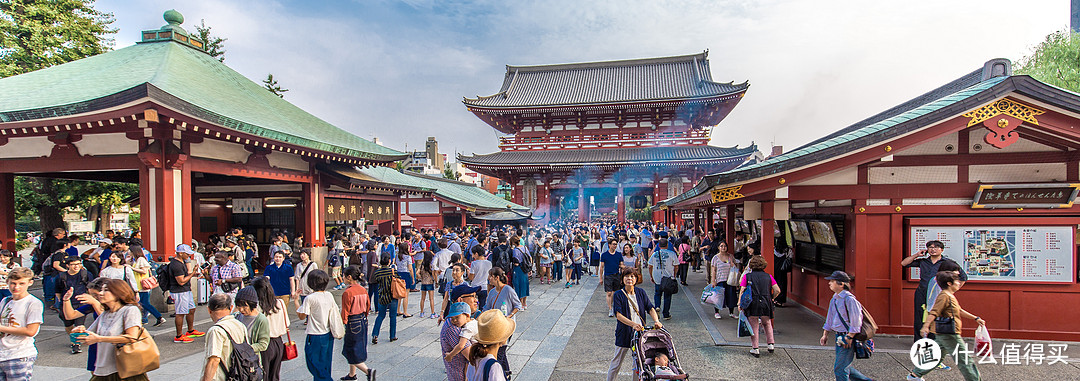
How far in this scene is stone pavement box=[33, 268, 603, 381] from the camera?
6000mm

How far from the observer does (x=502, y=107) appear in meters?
27.0

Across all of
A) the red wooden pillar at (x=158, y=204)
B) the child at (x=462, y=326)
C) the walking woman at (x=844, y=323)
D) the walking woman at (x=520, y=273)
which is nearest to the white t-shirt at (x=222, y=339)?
the child at (x=462, y=326)

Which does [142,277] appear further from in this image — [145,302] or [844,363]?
[844,363]

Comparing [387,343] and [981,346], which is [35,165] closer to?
[387,343]

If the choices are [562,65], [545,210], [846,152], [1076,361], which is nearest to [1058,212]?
[1076,361]

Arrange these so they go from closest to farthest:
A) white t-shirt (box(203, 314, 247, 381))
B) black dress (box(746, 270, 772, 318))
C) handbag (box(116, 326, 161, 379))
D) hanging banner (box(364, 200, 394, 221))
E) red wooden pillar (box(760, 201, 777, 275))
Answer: white t-shirt (box(203, 314, 247, 381))
handbag (box(116, 326, 161, 379))
black dress (box(746, 270, 772, 318))
red wooden pillar (box(760, 201, 777, 275))
hanging banner (box(364, 200, 394, 221))

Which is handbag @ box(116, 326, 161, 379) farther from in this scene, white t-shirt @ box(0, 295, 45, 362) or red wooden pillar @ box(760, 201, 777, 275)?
red wooden pillar @ box(760, 201, 777, 275)

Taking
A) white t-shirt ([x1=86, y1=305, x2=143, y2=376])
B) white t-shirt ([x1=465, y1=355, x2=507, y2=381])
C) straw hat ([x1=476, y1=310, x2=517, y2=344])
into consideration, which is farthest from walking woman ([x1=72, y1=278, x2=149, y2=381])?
straw hat ([x1=476, y1=310, x2=517, y2=344])

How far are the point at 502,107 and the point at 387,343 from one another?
20.9m

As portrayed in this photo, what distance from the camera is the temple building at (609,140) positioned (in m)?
25.1

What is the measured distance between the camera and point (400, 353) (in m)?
6.91

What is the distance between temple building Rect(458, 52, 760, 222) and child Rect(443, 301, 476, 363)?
20923 mm

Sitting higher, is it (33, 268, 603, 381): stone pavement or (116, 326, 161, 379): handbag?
(116, 326, 161, 379): handbag

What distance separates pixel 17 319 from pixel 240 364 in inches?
96.6
